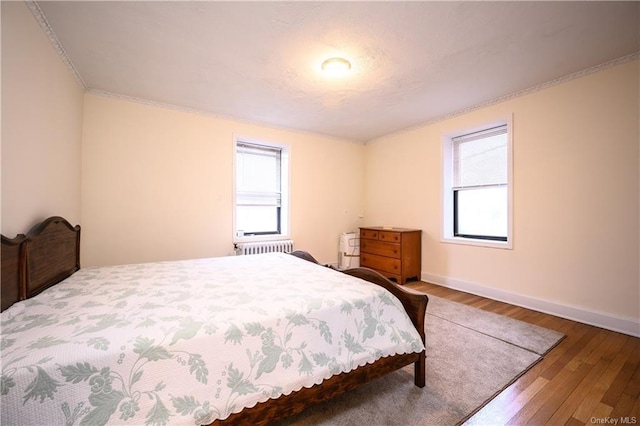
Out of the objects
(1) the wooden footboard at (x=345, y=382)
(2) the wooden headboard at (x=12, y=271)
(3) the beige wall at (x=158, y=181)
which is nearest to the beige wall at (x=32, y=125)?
(2) the wooden headboard at (x=12, y=271)

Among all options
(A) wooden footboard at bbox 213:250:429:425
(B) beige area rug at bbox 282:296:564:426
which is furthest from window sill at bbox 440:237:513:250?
(A) wooden footboard at bbox 213:250:429:425

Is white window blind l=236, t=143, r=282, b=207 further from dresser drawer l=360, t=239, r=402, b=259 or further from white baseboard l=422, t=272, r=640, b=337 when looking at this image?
white baseboard l=422, t=272, r=640, b=337

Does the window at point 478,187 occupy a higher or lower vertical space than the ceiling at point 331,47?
lower

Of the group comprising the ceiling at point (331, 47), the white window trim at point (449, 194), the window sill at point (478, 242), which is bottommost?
the window sill at point (478, 242)

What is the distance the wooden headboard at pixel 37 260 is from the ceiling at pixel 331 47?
152 cm

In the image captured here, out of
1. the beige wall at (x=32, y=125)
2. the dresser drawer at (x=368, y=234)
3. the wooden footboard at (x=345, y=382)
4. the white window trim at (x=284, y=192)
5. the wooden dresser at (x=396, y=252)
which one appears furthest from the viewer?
the dresser drawer at (x=368, y=234)

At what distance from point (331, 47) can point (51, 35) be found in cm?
216

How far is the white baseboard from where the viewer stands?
2371mm

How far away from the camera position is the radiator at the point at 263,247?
3814mm

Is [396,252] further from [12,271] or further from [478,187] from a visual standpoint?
[12,271]

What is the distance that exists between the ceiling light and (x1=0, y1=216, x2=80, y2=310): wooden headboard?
8.09ft

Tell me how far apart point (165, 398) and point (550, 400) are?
208cm

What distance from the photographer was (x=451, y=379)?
176 centimetres

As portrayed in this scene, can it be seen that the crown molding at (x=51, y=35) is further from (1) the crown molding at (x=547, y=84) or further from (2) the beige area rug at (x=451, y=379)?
(1) the crown molding at (x=547, y=84)
